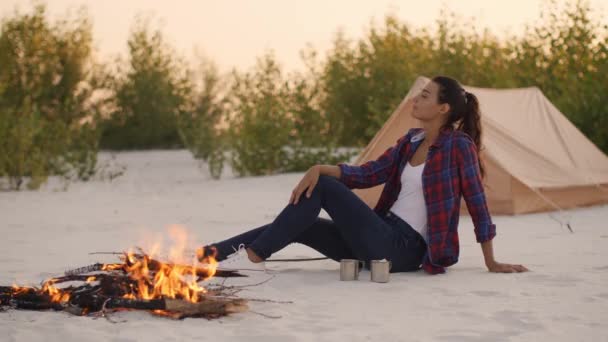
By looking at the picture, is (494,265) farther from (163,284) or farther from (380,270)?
(163,284)

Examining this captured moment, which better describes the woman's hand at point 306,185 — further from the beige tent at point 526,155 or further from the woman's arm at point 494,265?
the beige tent at point 526,155

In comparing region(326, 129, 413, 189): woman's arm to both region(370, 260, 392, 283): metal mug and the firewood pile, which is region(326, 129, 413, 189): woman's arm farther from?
the firewood pile

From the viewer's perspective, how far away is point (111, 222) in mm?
7355

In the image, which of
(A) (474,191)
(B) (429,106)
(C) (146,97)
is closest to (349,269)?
(A) (474,191)

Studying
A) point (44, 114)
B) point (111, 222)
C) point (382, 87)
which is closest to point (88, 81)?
point (44, 114)

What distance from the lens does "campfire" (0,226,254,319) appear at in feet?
11.0

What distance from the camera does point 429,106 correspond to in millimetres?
4223

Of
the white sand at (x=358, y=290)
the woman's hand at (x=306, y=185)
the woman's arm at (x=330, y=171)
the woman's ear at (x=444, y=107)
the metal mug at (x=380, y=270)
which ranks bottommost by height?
the white sand at (x=358, y=290)

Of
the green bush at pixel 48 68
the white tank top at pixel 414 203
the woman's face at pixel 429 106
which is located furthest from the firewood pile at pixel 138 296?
the green bush at pixel 48 68

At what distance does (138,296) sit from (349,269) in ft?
4.01

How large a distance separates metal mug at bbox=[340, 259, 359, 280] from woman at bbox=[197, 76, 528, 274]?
0.06 m

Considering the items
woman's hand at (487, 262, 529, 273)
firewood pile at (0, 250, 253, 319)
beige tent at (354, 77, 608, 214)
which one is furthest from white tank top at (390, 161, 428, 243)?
beige tent at (354, 77, 608, 214)

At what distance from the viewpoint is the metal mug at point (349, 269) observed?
13.8 feet

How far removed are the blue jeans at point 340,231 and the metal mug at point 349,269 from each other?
0.17ft
